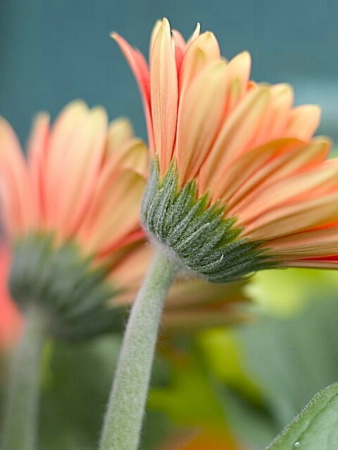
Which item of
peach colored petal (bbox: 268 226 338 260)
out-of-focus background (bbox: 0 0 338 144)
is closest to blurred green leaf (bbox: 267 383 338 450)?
peach colored petal (bbox: 268 226 338 260)

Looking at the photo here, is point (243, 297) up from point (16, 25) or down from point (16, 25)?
down

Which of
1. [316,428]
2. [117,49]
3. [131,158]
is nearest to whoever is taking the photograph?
[316,428]

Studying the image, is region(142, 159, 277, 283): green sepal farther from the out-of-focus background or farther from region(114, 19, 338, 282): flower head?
the out-of-focus background

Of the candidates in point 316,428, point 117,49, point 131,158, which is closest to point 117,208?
point 131,158

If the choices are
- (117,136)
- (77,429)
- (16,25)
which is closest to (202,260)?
(117,136)

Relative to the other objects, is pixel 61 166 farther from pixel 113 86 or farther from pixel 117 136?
pixel 113 86

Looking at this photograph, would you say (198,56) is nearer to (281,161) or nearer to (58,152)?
(281,161)

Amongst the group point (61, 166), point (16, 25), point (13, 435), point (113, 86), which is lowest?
point (13, 435)

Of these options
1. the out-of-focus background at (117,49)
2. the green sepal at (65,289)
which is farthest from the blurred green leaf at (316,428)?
the out-of-focus background at (117,49)
